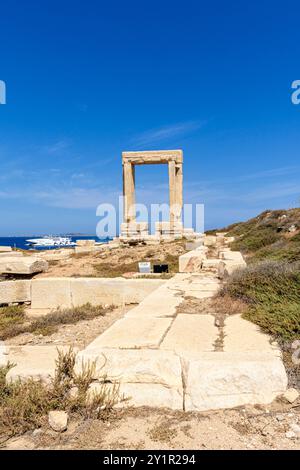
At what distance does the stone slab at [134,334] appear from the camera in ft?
10.5

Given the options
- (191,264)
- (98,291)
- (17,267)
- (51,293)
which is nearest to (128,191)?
(191,264)

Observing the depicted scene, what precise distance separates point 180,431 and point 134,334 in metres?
1.21

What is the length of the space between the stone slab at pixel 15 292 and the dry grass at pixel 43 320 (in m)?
0.48

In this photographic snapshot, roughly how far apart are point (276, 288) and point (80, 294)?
4103mm

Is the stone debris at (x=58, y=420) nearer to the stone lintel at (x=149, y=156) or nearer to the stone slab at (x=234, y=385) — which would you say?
the stone slab at (x=234, y=385)

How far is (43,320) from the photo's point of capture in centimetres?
588

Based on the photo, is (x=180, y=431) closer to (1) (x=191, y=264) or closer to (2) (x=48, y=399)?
(2) (x=48, y=399)

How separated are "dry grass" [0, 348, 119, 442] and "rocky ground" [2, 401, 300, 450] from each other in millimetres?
79

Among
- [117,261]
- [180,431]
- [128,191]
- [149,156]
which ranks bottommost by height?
[180,431]

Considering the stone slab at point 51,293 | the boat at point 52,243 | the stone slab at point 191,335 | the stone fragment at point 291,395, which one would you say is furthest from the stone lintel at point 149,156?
the stone fragment at point 291,395

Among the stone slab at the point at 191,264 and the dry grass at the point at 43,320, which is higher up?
the stone slab at the point at 191,264

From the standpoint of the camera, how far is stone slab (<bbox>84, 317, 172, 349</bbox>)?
319 centimetres

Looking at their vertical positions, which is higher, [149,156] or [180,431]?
[149,156]
